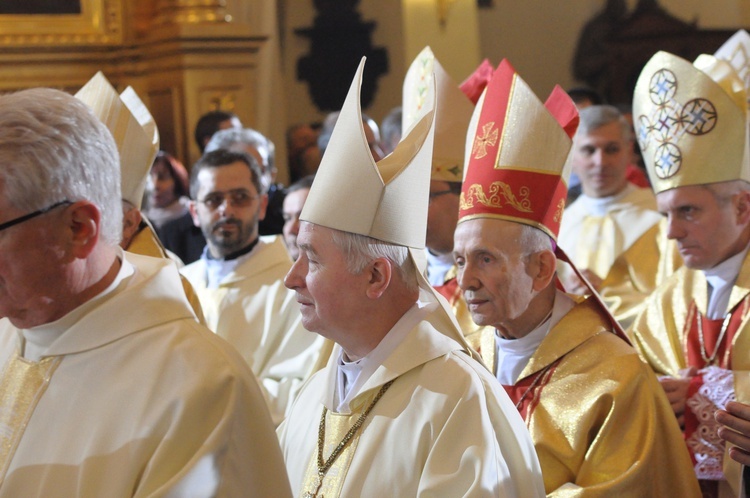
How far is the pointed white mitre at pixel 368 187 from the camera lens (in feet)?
9.21

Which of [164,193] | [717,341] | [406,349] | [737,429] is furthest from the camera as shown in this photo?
[164,193]

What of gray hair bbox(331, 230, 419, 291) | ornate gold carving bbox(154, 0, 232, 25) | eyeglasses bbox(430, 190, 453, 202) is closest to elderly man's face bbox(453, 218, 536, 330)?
gray hair bbox(331, 230, 419, 291)

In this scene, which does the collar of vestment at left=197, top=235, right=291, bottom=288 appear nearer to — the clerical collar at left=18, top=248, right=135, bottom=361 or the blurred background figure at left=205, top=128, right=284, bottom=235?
the blurred background figure at left=205, top=128, right=284, bottom=235

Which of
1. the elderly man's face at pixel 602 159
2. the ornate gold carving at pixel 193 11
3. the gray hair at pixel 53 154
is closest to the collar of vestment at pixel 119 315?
the gray hair at pixel 53 154

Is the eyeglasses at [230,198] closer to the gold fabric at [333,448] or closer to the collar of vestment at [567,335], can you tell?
the collar of vestment at [567,335]

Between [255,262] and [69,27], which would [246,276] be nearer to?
[255,262]

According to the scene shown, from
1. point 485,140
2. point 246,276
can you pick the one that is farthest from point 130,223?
point 485,140

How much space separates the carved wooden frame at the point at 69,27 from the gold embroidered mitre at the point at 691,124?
553cm

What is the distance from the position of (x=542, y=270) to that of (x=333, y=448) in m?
1.03

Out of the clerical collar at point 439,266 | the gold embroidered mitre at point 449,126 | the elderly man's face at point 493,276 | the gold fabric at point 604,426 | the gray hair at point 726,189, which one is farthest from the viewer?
the clerical collar at point 439,266

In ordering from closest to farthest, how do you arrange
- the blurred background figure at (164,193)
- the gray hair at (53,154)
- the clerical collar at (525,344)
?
the gray hair at (53,154) → the clerical collar at (525,344) → the blurred background figure at (164,193)

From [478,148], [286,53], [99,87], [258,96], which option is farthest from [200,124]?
[478,148]

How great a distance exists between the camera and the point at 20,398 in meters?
2.52

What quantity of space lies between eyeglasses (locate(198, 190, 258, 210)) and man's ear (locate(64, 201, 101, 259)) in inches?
116
